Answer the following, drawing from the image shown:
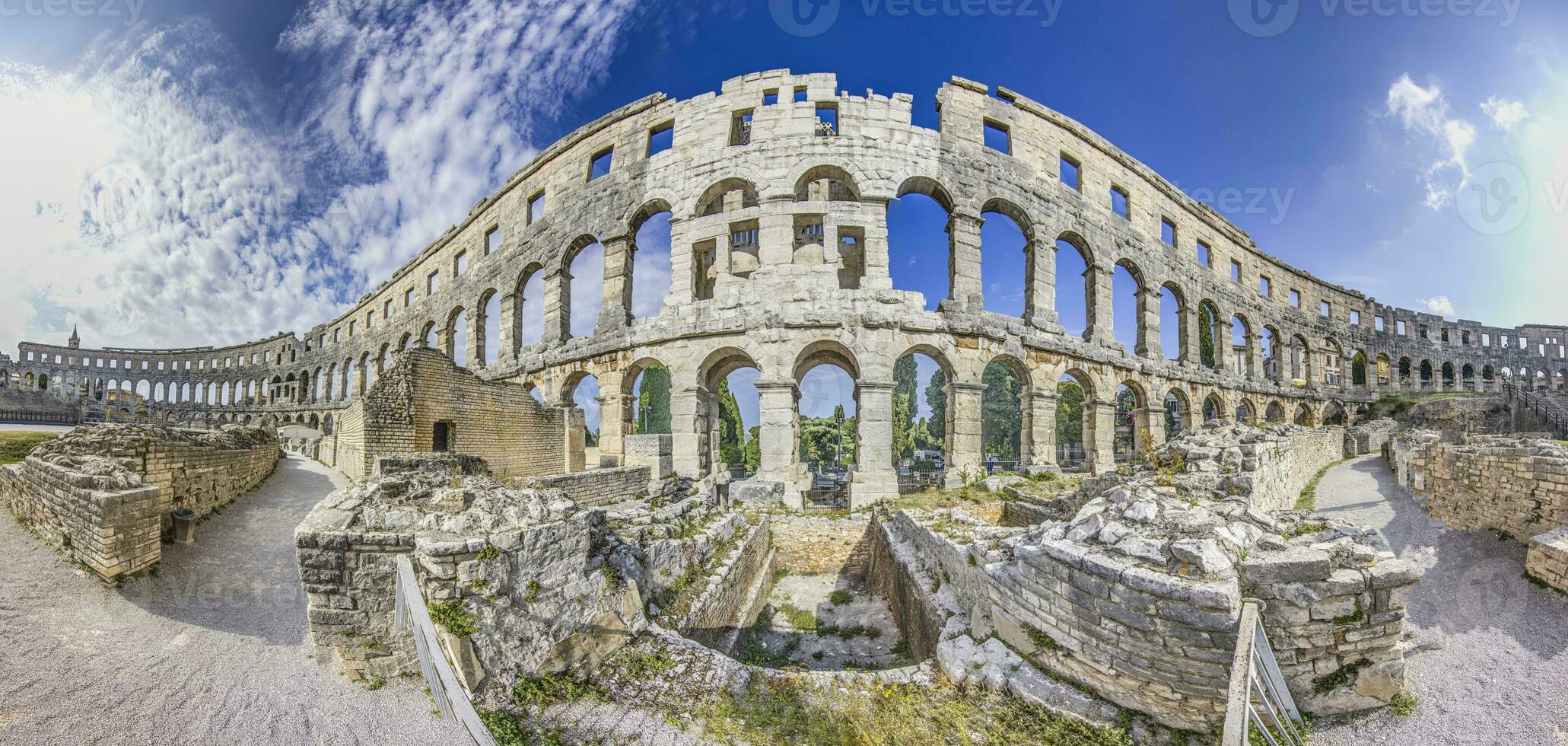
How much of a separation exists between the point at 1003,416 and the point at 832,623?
32665mm

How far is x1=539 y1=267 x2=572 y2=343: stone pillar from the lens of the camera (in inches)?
638

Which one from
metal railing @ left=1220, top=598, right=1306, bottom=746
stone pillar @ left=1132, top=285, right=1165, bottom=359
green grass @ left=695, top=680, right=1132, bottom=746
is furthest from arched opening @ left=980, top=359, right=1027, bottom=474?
green grass @ left=695, top=680, right=1132, bottom=746

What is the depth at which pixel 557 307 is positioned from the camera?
1623cm

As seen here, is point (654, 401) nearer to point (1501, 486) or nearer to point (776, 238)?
point (776, 238)

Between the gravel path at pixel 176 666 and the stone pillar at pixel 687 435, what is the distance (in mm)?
7562

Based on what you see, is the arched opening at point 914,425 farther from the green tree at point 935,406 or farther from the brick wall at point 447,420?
the brick wall at point 447,420

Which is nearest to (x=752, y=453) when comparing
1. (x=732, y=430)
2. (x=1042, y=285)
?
(x=732, y=430)

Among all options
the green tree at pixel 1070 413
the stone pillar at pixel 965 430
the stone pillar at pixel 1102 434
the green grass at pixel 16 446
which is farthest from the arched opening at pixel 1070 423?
the green grass at pixel 16 446

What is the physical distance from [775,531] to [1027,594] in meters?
6.67

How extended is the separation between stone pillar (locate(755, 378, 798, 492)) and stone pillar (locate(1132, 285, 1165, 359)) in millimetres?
12649

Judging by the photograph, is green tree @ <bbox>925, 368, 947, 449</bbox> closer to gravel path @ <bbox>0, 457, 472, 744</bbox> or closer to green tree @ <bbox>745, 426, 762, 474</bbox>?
green tree @ <bbox>745, 426, 762, 474</bbox>

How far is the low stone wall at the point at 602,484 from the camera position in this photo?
9.44 meters

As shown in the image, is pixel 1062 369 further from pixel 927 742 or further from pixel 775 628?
pixel 927 742

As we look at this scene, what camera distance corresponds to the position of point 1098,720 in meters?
3.49
